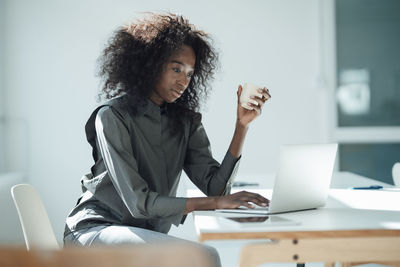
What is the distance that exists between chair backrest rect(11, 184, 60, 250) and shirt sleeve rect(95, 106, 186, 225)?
0.25m

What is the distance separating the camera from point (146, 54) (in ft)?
6.48

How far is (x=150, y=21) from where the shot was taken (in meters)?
2.01

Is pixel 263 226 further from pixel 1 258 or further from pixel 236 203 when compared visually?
pixel 1 258

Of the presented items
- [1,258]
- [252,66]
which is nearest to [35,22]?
[252,66]

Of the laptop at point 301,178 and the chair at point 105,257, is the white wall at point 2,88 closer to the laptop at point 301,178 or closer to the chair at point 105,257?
the laptop at point 301,178

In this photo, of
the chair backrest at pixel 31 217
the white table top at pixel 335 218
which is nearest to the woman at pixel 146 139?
the chair backrest at pixel 31 217

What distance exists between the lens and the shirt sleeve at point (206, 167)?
1.92 metres

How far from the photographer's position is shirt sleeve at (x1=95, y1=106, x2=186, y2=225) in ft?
5.30

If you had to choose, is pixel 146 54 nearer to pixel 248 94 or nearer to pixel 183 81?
pixel 183 81

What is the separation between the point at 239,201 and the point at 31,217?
2.11 ft

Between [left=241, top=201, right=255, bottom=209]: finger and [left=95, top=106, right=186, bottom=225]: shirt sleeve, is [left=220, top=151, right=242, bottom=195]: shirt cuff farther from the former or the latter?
[left=241, top=201, right=255, bottom=209]: finger

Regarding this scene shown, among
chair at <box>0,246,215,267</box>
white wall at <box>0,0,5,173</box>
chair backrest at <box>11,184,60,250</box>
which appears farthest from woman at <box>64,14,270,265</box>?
white wall at <box>0,0,5,173</box>

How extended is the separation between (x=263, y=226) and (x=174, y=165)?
2.47 feet

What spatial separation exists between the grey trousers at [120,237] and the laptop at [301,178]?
0.17 metres
